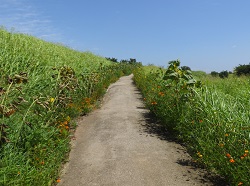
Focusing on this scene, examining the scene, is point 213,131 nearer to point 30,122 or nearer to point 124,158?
point 124,158

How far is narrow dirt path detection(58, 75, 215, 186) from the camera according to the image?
495cm

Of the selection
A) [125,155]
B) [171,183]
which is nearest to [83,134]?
[125,155]

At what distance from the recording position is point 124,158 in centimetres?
573

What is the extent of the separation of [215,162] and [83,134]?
357 cm

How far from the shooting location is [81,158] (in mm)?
5875

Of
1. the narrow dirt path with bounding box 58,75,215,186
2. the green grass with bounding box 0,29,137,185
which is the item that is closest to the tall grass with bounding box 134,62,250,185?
the narrow dirt path with bounding box 58,75,215,186

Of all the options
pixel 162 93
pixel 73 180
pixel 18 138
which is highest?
pixel 162 93

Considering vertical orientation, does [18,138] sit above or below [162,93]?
below

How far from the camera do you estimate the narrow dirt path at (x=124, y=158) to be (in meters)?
4.95

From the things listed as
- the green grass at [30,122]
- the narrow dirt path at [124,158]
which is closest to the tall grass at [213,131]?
the narrow dirt path at [124,158]

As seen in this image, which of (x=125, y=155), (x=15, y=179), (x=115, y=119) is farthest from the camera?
(x=115, y=119)

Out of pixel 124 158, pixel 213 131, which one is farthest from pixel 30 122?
pixel 213 131

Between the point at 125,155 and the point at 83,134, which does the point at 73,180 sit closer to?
the point at 125,155

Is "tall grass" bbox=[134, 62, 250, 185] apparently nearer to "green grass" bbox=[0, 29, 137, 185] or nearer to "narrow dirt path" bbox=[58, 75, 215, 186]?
"narrow dirt path" bbox=[58, 75, 215, 186]
